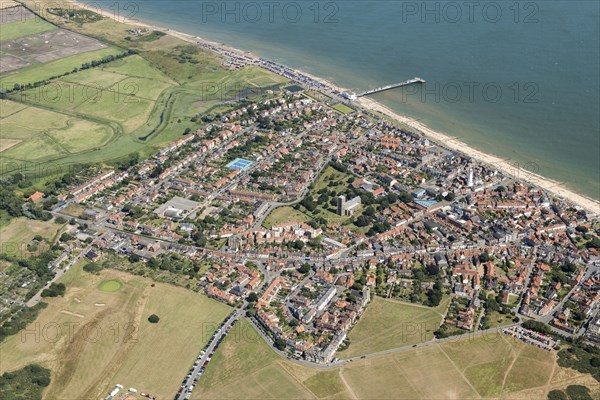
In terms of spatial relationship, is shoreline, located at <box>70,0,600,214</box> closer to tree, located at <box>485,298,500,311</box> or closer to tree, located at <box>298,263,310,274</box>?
tree, located at <box>485,298,500,311</box>

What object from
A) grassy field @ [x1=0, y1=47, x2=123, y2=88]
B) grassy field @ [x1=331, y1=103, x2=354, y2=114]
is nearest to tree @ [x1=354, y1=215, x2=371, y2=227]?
grassy field @ [x1=331, y1=103, x2=354, y2=114]

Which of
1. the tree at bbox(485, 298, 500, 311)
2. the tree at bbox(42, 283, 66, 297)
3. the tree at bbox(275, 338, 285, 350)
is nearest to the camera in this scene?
A: the tree at bbox(275, 338, 285, 350)

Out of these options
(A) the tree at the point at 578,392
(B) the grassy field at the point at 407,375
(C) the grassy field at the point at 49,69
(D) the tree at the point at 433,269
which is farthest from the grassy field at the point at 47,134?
(A) the tree at the point at 578,392

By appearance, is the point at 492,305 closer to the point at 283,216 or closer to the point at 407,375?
the point at 407,375

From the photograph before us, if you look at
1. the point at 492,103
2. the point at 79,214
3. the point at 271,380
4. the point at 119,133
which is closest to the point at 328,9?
the point at 492,103

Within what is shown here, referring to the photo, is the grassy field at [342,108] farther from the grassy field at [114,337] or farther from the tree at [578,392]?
the tree at [578,392]
